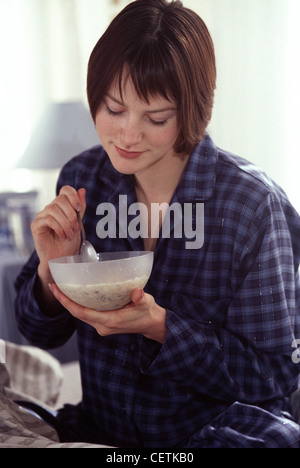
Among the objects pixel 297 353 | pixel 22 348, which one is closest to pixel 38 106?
pixel 22 348

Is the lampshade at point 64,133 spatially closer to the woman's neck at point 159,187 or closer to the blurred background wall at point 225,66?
the blurred background wall at point 225,66

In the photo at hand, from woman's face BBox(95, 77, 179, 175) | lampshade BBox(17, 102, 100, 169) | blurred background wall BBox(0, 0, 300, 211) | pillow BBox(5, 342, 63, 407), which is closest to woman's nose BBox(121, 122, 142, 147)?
woman's face BBox(95, 77, 179, 175)

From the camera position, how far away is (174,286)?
0.97 meters

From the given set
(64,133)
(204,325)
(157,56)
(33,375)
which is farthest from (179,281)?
(64,133)

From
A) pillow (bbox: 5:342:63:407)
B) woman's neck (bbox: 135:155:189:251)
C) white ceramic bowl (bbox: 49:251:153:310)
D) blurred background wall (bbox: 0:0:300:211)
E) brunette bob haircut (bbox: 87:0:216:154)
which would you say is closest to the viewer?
white ceramic bowl (bbox: 49:251:153:310)

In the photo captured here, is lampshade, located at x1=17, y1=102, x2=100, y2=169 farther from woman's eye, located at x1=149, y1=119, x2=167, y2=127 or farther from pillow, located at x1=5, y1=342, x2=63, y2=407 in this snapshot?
woman's eye, located at x1=149, y1=119, x2=167, y2=127

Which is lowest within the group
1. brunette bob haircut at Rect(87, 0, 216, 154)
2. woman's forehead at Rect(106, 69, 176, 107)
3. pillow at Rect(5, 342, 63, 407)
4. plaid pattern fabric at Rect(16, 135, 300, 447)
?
pillow at Rect(5, 342, 63, 407)

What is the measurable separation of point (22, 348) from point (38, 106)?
209cm

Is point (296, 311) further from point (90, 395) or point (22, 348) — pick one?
point (22, 348)

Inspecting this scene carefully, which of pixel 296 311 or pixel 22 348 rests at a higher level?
pixel 296 311

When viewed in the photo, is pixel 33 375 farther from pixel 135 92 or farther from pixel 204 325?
pixel 135 92

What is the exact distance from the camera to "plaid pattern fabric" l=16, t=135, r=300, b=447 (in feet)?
2.85

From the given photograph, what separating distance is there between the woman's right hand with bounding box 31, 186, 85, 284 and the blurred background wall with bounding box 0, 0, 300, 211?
3.37ft

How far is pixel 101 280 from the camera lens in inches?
28.4
